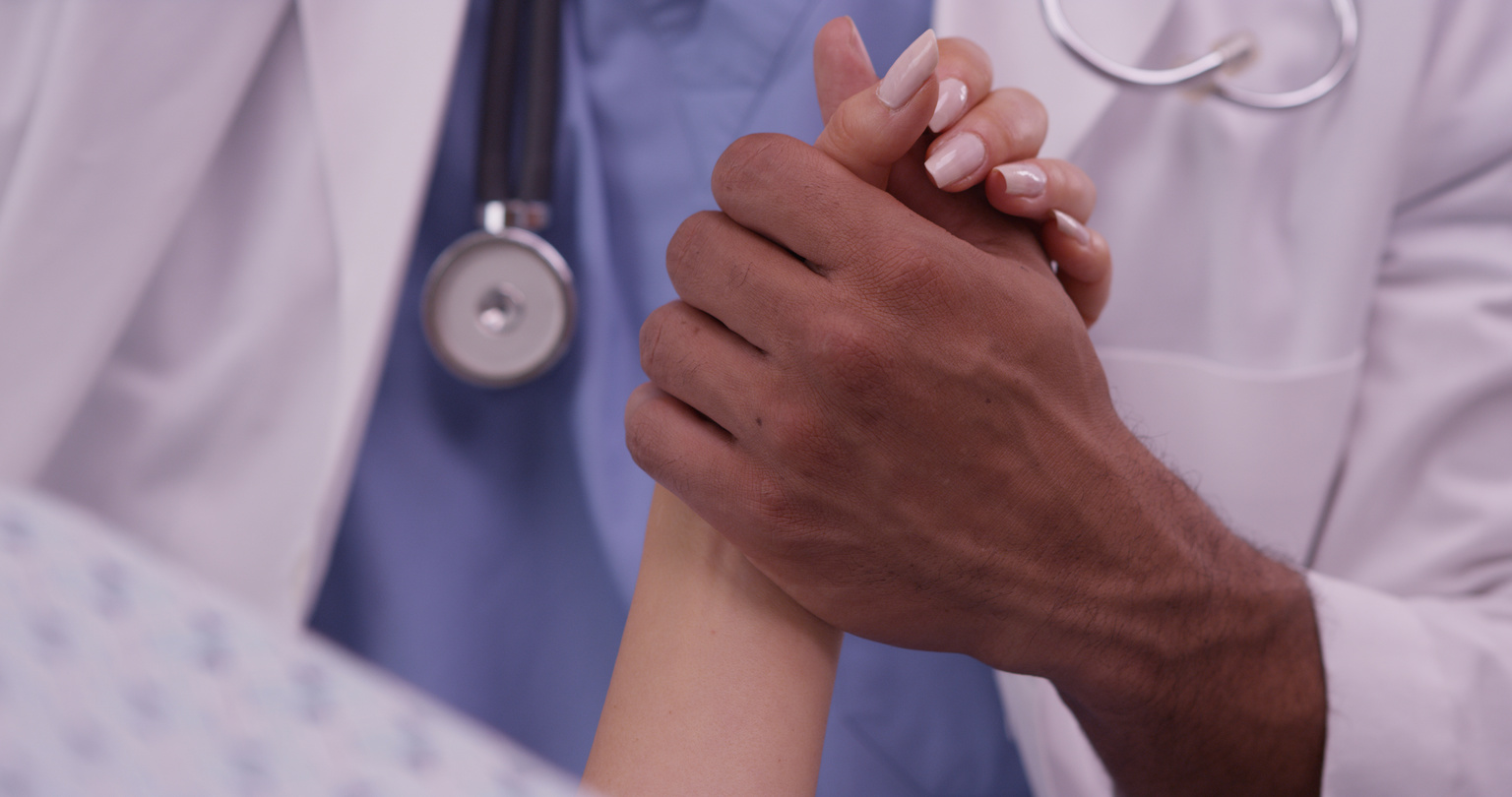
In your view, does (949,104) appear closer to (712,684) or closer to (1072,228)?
(1072,228)

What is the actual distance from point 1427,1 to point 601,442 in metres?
0.66

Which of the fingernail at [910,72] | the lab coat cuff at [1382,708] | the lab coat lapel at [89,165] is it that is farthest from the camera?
the lab coat lapel at [89,165]

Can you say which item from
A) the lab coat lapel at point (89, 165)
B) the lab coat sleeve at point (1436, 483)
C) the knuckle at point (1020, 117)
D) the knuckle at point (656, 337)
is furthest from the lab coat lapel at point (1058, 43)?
the lab coat lapel at point (89, 165)

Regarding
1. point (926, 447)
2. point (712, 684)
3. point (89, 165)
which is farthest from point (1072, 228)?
point (89, 165)

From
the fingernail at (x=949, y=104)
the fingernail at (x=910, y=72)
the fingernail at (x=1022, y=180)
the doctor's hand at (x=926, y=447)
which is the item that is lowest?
the doctor's hand at (x=926, y=447)

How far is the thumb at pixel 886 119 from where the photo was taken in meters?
0.40

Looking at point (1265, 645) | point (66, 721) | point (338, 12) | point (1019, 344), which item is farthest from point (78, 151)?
point (1265, 645)

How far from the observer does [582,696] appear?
740 millimetres

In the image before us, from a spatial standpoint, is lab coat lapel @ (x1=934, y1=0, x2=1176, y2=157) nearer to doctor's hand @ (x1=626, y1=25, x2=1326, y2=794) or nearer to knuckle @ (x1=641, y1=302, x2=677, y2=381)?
doctor's hand @ (x1=626, y1=25, x2=1326, y2=794)

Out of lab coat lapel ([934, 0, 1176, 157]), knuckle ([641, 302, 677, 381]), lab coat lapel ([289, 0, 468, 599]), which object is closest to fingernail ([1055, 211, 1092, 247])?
lab coat lapel ([934, 0, 1176, 157])

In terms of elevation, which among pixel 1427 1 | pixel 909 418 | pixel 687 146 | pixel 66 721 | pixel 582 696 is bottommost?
pixel 582 696

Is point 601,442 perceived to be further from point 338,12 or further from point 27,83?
point 27,83

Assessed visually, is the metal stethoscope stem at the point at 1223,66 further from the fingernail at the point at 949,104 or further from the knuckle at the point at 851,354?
the knuckle at the point at 851,354

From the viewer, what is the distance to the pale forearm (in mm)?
449
